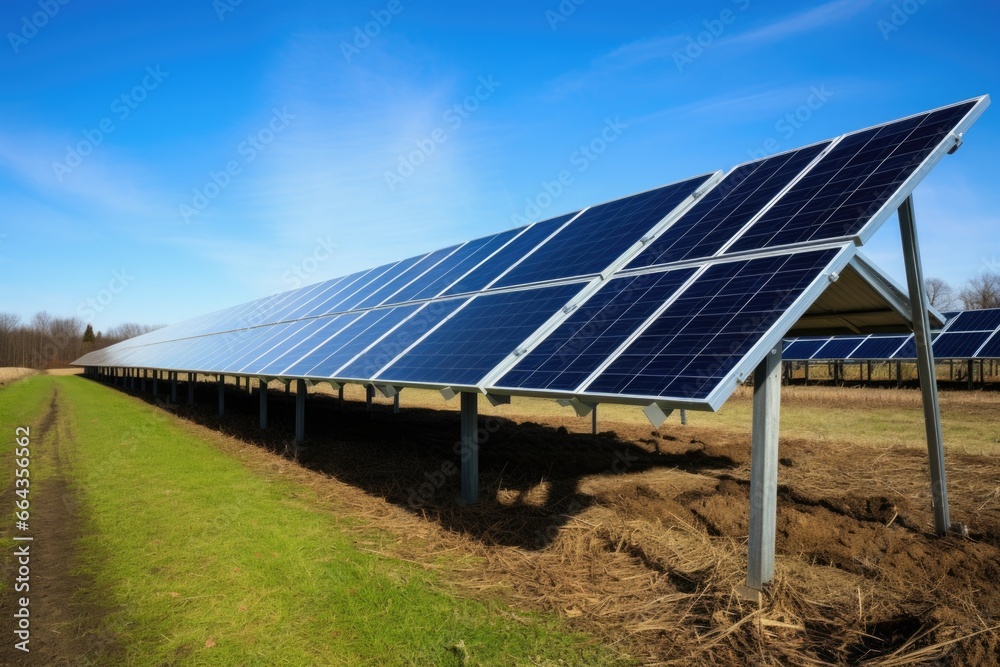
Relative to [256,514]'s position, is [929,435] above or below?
above

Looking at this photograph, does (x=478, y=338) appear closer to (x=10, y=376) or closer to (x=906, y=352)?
(x=906, y=352)

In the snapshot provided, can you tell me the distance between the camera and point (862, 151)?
30.5 ft

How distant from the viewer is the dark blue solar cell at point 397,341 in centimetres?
1260

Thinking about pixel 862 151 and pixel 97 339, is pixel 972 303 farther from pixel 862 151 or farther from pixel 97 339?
pixel 97 339

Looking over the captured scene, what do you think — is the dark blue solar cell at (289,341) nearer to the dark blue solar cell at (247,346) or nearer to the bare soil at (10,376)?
the dark blue solar cell at (247,346)

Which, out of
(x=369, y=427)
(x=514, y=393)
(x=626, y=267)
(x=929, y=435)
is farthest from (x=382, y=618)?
(x=369, y=427)

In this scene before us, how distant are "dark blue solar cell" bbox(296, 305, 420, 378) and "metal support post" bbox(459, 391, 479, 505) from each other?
364cm

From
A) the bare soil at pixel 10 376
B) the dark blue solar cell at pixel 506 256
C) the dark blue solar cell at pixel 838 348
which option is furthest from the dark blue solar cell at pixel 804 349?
the bare soil at pixel 10 376

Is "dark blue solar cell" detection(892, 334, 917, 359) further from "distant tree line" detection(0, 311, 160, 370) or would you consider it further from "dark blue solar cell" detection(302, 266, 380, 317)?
"distant tree line" detection(0, 311, 160, 370)

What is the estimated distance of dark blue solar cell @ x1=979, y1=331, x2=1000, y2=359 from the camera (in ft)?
113

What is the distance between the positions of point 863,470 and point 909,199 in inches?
290

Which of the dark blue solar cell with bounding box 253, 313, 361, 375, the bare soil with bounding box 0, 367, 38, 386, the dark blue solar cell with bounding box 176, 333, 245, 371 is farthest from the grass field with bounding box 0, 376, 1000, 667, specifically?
the bare soil with bounding box 0, 367, 38, 386

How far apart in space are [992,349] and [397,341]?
37.2 metres

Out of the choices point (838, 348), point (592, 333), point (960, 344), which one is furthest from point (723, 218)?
point (838, 348)
